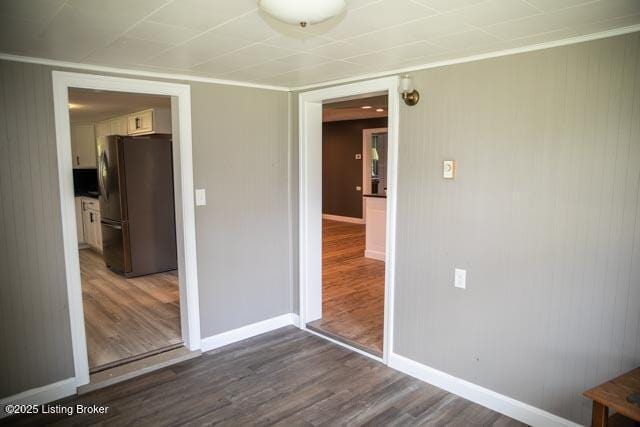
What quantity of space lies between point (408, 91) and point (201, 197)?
1.75 m

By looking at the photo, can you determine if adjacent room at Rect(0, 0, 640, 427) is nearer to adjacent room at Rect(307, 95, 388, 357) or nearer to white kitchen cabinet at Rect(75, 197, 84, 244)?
adjacent room at Rect(307, 95, 388, 357)

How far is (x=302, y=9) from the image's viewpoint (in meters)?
1.42

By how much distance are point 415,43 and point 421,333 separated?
1925mm

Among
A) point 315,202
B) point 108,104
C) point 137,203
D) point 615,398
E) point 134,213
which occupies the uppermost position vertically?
point 108,104

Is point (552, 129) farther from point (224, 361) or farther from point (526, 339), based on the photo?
point (224, 361)

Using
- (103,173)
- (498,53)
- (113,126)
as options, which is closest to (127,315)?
(103,173)

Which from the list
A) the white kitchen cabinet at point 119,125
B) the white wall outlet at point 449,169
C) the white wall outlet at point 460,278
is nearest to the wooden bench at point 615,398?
the white wall outlet at point 460,278

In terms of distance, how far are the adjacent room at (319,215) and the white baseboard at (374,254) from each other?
237cm

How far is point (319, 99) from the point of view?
11.5ft

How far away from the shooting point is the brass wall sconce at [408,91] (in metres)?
2.75

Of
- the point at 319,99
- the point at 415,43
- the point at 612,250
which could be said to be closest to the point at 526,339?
the point at 612,250

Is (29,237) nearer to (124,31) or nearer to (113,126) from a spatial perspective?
(124,31)

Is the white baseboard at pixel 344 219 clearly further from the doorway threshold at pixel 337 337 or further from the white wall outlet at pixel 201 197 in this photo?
the white wall outlet at pixel 201 197

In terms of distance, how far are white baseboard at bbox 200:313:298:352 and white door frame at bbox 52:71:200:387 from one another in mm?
106
